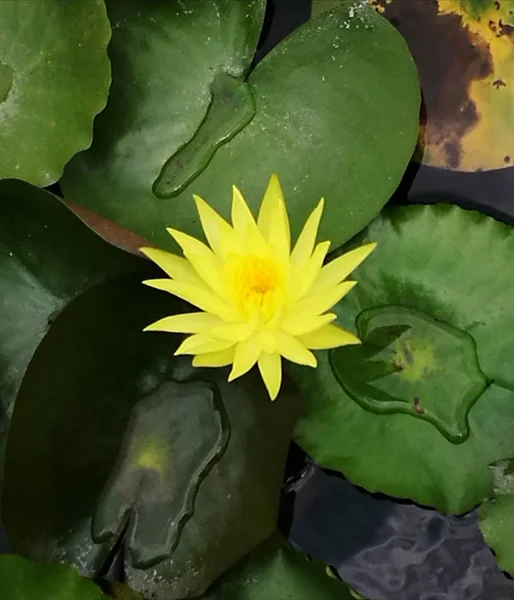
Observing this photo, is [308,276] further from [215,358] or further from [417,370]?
[417,370]

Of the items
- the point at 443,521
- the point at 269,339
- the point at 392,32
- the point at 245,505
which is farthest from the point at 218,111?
the point at 443,521

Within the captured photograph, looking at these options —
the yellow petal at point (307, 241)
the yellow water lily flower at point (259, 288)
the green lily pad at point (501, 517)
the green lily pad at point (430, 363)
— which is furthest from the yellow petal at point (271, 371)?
the green lily pad at point (501, 517)

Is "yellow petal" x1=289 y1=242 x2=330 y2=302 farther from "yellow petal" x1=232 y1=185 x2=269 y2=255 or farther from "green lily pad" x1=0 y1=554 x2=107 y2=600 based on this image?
"green lily pad" x1=0 y1=554 x2=107 y2=600

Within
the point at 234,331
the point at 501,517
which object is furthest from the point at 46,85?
the point at 501,517

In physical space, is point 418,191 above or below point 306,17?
below

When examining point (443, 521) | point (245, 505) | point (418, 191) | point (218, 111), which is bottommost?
point (443, 521)

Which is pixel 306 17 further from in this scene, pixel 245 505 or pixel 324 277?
pixel 245 505

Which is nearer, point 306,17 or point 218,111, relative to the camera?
point 218,111
